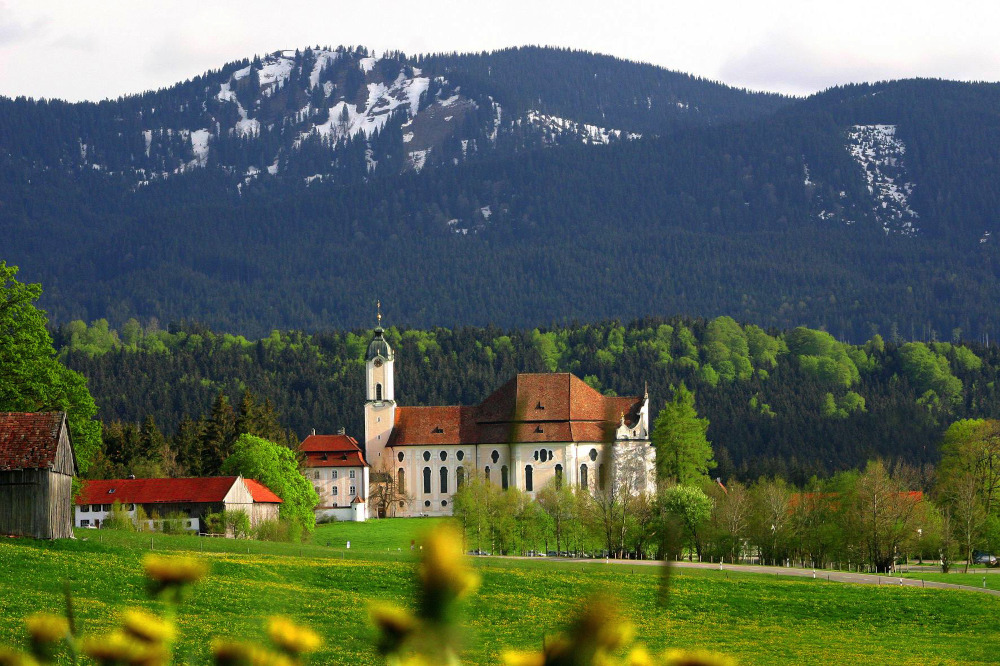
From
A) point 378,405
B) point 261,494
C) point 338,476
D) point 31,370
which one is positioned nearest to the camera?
point 31,370

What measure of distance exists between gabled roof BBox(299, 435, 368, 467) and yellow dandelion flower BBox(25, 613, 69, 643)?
118412mm

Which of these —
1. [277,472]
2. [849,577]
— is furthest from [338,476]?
[849,577]

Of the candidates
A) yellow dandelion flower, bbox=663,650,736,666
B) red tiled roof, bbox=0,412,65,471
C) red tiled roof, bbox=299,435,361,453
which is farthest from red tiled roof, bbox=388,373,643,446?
yellow dandelion flower, bbox=663,650,736,666

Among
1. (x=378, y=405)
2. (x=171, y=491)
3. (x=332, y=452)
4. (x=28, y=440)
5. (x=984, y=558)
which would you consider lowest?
(x=984, y=558)

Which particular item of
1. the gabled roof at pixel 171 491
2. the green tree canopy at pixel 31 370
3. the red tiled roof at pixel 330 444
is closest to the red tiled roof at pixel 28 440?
the green tree canopy at pixel 31 370

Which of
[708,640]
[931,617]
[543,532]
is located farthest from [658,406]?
[708,640]

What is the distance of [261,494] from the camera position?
85625 millimetres

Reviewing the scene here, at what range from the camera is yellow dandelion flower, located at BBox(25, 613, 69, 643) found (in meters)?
2.06

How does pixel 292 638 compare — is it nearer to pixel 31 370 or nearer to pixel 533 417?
pixel 31 370

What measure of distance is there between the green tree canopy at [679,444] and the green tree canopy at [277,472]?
2399cm

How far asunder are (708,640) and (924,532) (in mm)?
44184

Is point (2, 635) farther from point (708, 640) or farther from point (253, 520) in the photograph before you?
point (253, 520)

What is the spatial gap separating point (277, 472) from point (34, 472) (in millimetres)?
41924

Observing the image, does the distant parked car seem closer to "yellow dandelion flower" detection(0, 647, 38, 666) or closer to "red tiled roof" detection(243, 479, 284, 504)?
"red tiled roof" detection(243, 479, 284, 504)
